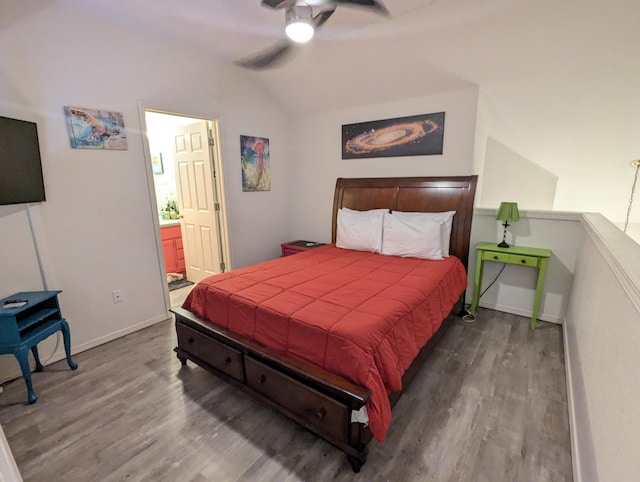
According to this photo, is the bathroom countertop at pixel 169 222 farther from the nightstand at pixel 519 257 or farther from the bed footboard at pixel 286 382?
the nightstand at pixel 519 257

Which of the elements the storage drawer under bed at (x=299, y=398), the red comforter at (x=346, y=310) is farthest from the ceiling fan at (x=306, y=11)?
the storage drawer under bed at (x=299, y=398)

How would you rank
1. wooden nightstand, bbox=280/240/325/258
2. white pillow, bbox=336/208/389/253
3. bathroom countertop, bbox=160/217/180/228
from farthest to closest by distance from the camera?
bathroom countertop, bbox=160/217/180/228 → wooden nightstand, bbox=280/240/325/258 → white pillow, bbox=336/208/389/253

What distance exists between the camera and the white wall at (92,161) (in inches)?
82.4

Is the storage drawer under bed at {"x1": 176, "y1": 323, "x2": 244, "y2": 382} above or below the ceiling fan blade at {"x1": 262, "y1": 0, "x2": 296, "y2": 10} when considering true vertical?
below

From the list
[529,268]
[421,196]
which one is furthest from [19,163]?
[529,268]

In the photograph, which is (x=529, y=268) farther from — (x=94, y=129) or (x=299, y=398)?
(x=94, y=129)

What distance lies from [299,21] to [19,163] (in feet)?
6.66

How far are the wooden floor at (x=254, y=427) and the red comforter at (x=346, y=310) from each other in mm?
378

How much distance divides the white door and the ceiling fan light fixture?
2018 millimetres

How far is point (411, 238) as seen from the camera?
2.85m

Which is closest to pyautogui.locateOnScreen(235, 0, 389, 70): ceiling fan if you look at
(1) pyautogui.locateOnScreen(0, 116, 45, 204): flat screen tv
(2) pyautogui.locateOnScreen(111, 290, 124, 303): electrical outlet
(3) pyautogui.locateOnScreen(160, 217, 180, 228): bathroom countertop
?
(1) pyautogui.locateOnScreen(0, 116, 45, 204): flat screen tv

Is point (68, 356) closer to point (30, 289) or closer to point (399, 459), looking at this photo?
point (30, 289)

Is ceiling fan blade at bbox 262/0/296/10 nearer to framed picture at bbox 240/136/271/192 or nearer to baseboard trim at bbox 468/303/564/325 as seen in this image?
framed picture at bbox 240/136/271/192

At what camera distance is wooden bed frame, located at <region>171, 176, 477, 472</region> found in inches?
55.9
